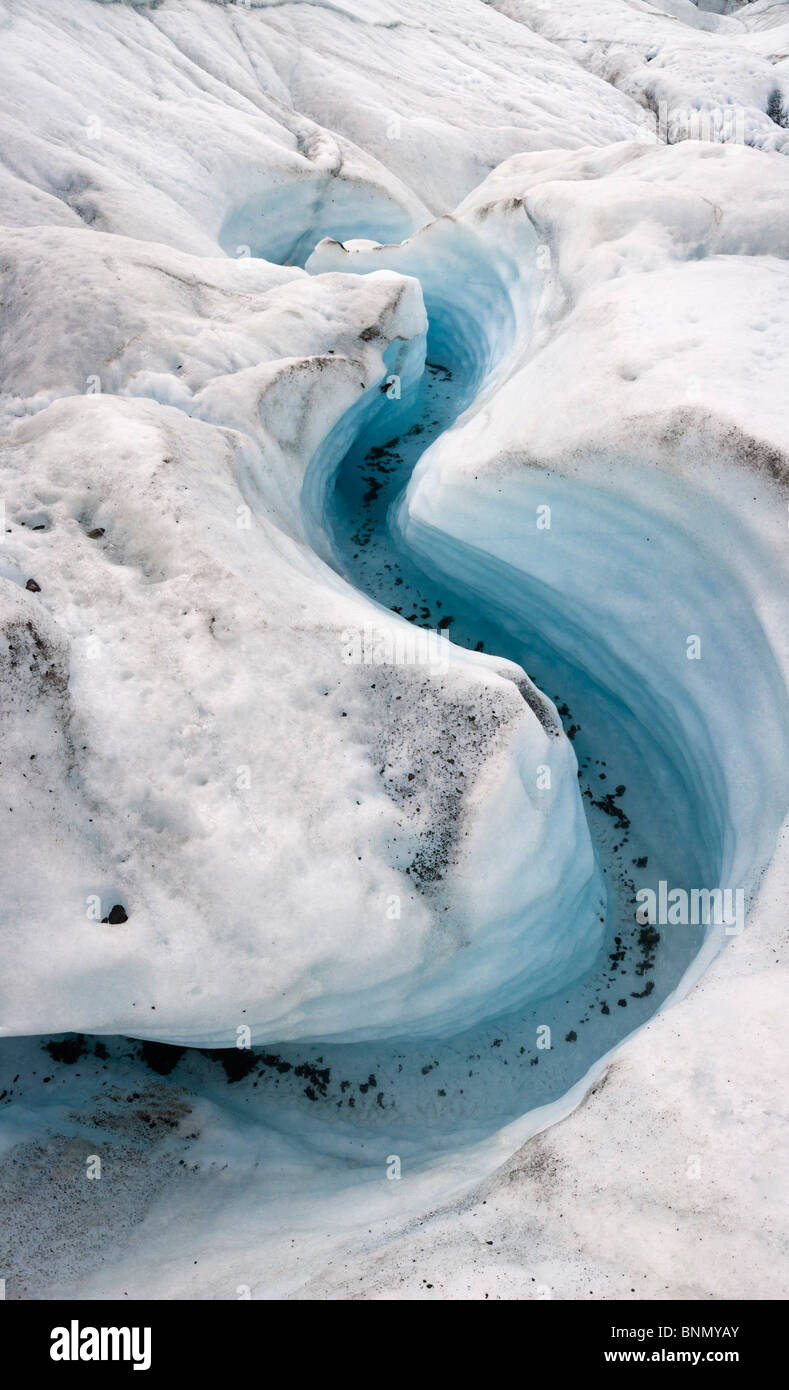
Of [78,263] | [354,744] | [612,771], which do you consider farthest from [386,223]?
[354,744]

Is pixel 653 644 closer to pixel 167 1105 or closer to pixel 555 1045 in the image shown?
pixel 555 1045
